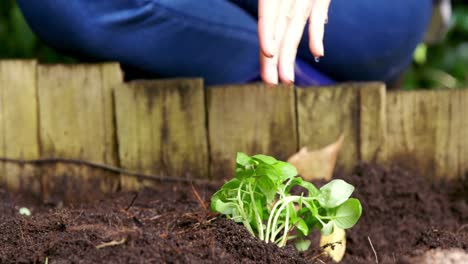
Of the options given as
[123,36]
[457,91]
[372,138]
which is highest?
[123,36]

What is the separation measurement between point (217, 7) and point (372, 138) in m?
0.58

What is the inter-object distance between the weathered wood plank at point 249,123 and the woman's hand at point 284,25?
0.60 meters

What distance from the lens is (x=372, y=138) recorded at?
6.18ft

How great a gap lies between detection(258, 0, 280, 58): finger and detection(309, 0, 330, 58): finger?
7cm

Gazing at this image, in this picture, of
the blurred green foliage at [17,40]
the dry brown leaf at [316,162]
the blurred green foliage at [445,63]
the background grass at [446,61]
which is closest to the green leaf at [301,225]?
the dry brown leaf at [316,162]

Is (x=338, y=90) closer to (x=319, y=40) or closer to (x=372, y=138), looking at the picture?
(x=372, y=138)

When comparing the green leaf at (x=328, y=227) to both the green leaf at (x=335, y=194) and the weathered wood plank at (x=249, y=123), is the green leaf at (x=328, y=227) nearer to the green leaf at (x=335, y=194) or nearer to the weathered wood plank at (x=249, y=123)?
the green leaf at (x=335, y=194)

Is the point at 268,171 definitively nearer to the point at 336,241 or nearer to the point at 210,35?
the point at 336,241

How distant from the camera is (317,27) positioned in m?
1.20

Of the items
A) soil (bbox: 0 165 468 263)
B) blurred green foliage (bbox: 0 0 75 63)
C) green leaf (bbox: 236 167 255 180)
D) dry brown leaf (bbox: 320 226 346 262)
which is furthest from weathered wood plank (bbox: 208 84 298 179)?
blurred green foliage (bbox: 0 0 75 63)

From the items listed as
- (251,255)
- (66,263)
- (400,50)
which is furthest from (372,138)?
(66,263)

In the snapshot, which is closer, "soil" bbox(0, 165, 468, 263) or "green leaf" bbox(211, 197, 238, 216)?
"soil" bbox(0, 165, 468, 263)

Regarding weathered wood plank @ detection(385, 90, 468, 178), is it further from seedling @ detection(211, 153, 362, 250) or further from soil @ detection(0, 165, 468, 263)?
seedling @ detection(211, 153, 362, 250)

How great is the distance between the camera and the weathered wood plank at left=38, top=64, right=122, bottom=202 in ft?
6.22
